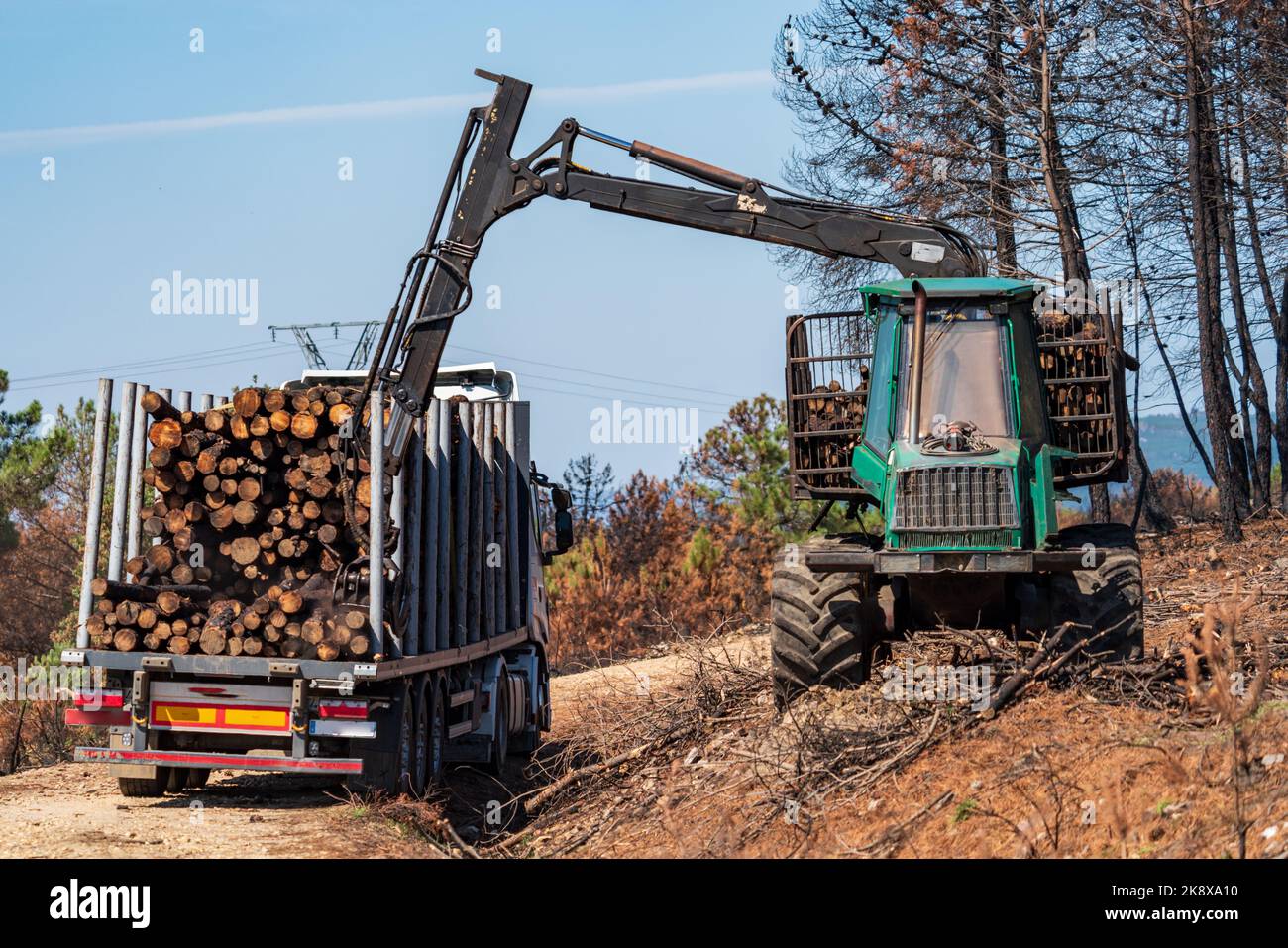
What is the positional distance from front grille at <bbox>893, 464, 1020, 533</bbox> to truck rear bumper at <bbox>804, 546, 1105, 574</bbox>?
20cm

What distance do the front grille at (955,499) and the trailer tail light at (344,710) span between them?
387 cm

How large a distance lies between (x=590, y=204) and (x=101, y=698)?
5740 mm

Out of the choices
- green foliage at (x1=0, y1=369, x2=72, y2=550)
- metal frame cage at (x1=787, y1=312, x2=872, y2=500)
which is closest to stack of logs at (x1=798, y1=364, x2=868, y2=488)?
metal frame cage at (x1=787, y1=312, x2=872, y2=500)

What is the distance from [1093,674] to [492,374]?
686 cm

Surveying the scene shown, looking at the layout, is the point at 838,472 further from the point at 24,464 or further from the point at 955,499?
the point at 24,464

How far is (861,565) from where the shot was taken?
10773 mm

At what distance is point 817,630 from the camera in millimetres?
11039

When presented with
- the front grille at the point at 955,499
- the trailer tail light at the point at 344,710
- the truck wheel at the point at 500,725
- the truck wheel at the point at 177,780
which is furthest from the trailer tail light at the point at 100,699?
the front grille at the point at 955,499

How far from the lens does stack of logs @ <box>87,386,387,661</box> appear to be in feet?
34.3

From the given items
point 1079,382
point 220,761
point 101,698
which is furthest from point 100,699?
point 1079,382

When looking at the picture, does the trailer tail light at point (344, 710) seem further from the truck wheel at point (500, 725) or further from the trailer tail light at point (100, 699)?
the truck wheel at point (500, 725)

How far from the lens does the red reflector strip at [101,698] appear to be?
412 inches
